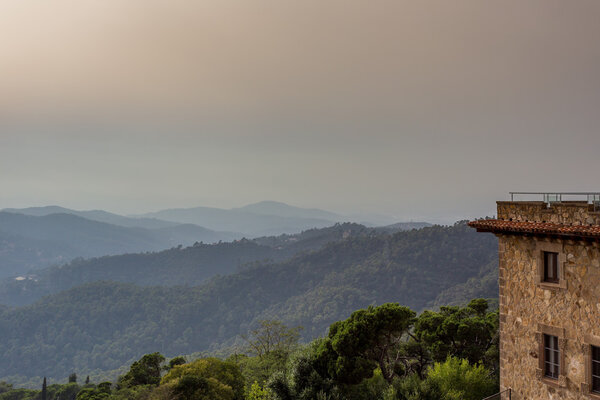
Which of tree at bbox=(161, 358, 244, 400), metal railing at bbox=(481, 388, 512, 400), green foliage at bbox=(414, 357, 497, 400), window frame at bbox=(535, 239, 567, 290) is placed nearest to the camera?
window frame at bbox=(535, 239, 567, 290)

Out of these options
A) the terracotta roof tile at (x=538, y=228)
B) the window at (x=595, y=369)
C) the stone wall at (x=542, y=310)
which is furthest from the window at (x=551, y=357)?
the terracotta roof tile at (x=538, y=228)

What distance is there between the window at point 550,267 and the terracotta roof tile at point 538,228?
98cm

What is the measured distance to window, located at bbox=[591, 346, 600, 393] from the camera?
16078 millimetres

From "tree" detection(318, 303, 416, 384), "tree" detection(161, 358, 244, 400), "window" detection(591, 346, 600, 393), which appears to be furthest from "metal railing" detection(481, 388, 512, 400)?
"tree" detection(161, 358, 244, 400)

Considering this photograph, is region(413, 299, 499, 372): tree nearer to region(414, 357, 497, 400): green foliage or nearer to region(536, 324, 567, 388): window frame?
region(414, 357, 497, 400): green foliage

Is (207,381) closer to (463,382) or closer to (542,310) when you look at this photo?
(463,382)

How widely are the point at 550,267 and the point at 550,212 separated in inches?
77.3

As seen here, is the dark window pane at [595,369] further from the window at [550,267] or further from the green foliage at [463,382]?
the green foliage at [463,382]

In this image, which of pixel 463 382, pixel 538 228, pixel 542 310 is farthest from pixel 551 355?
pixel 463 382

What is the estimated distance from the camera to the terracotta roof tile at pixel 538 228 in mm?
15570

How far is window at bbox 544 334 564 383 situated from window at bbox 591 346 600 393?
1.17 m

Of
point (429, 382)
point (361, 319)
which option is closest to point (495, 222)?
point (429, 382)

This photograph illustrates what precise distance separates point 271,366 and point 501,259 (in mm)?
36221

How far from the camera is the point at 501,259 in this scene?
19125 mm
